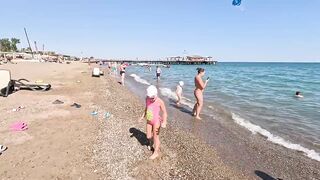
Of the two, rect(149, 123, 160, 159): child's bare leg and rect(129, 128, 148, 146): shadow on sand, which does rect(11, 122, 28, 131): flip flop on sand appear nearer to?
rect(129, 128, 148, 146): shadow on sand

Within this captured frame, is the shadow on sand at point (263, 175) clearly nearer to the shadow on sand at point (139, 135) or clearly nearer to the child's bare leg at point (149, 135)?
the child's bare leg at point (149, 135)

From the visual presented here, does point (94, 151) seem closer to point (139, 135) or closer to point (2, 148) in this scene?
point (139, 135)

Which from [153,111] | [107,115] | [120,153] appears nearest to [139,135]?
[120,153]

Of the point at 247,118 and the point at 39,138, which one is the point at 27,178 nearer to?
the point at 39,138

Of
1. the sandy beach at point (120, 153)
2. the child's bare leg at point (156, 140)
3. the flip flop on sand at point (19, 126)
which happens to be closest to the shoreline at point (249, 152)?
the sandy beach at point (120, 153)

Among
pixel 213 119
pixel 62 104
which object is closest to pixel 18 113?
pixel 62 104

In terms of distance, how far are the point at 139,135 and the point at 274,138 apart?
4587 mm

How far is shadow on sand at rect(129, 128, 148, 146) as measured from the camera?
7.70 metres

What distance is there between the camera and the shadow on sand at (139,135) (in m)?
7.70

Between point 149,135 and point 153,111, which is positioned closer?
point 153,111

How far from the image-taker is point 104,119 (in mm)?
10164

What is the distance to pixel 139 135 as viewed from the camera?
8.37 metres

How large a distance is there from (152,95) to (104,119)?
4385 mm

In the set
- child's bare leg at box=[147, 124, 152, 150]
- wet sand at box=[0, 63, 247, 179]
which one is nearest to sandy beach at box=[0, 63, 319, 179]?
wet sand at box=[0, 63, 247, 179]
